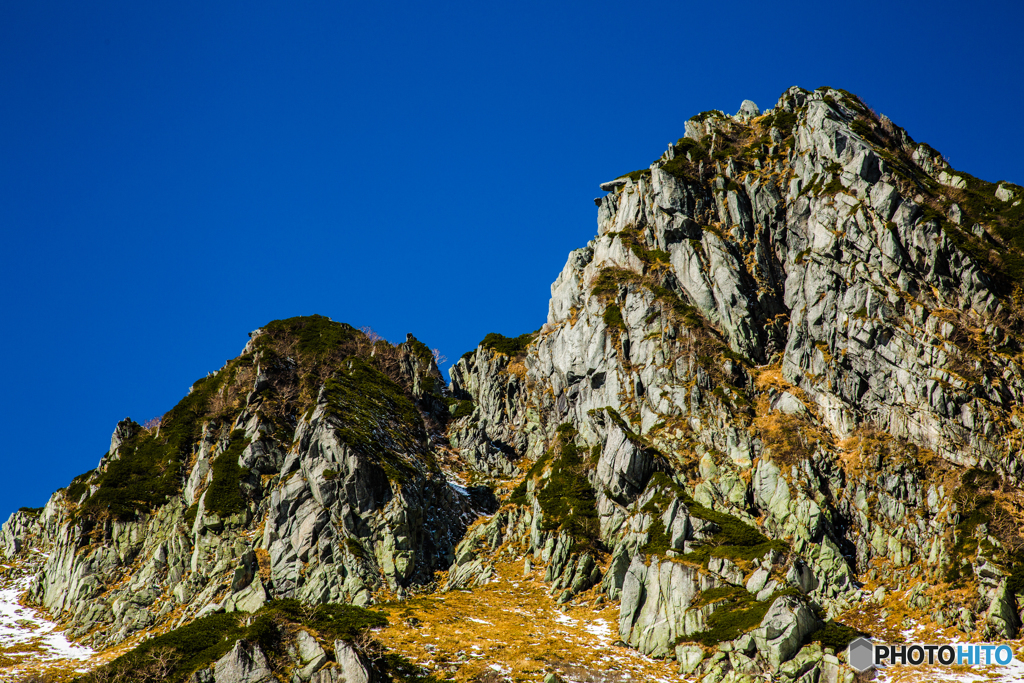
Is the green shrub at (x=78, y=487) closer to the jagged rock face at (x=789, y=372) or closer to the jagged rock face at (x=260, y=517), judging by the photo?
the jagged rock face at (x=260, y=517)

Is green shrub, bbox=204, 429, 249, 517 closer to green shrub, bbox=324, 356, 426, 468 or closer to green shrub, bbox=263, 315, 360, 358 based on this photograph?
green shrub, bbox=324, 356, 426, 468

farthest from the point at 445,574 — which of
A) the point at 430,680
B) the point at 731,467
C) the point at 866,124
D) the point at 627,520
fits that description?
the point at 866,124

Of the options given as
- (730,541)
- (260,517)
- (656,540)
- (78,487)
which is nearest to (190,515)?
(260,517)

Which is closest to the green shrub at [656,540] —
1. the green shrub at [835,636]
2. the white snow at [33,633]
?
the green shrub at [835,636]

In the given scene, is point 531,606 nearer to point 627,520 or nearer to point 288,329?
point 627,520

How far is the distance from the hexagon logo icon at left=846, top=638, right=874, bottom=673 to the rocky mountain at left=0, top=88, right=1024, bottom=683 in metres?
0.58

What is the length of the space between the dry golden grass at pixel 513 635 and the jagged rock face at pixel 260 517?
6921mm

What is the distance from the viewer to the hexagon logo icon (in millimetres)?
36000

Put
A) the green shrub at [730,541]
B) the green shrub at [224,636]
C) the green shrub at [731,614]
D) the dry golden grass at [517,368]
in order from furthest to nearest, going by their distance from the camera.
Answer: the dry golden grass at [517,368]
the green shrub at [730,541]
the green shrub at [731,614]
the green shrub at [224,636]

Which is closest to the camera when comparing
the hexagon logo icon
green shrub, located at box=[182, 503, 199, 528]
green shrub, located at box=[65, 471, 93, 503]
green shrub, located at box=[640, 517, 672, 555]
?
the hexagon logo icon

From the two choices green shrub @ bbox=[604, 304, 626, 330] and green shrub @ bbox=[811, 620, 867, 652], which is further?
green shrub @ bbox=[604, 304, 626, 330]

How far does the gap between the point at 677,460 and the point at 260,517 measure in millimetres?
36215

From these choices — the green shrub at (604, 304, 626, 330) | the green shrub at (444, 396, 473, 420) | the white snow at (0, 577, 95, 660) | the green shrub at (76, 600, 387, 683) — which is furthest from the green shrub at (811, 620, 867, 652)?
the green shrub at (444, 396, 473, 420)

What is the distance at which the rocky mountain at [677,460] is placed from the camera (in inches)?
1682
